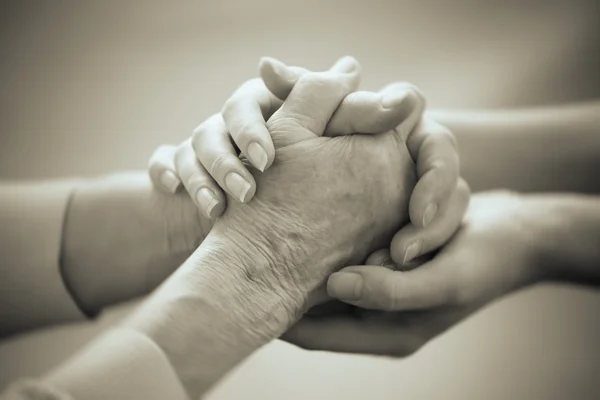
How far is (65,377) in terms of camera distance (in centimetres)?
47

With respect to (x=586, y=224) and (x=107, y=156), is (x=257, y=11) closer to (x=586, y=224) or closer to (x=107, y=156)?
(x=107, y=156)

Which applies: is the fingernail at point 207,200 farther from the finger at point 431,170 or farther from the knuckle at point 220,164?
the finger at point 431,170

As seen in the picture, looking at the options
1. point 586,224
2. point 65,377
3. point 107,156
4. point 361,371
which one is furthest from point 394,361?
point 107,156

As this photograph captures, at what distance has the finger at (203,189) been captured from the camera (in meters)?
0.64

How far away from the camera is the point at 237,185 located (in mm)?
614

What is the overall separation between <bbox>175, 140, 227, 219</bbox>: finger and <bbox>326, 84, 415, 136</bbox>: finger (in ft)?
0.53

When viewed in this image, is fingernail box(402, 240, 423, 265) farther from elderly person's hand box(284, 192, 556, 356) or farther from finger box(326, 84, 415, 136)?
finger box(326, 84, 415, 136)

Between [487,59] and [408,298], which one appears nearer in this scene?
[408,298]

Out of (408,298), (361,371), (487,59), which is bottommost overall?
(361,371)

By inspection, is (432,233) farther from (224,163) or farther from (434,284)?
(224,163)

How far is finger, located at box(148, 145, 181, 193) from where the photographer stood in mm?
732

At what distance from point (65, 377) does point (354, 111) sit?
422 mm

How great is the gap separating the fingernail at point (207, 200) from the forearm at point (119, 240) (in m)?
0.12

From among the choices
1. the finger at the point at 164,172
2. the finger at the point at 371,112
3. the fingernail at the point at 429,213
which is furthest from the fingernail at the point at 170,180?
the fingernail at the point at 429,213
